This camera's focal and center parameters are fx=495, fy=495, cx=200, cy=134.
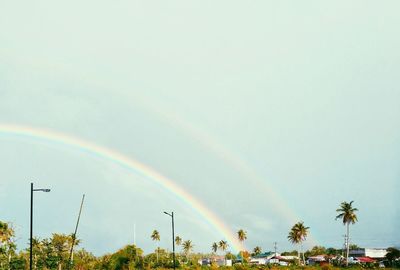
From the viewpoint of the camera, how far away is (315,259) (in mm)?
160250

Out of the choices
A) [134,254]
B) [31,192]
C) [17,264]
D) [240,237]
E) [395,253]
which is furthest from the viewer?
[240,237]

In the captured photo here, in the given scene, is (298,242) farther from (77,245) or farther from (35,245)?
(35,245)

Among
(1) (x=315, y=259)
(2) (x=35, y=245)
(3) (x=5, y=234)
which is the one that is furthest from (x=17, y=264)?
(1) (x=315, y=259)

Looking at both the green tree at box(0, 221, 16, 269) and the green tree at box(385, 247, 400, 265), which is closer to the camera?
the green tree at box(0, 221, 16, 269)

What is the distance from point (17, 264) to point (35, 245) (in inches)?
386

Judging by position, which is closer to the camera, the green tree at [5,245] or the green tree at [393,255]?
the green tree at [5,245]

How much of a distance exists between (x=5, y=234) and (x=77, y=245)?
37683 millimetres

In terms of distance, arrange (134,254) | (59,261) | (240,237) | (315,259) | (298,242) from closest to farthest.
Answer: (134,254) → (59,261) → (298,242) → (315,259) → (240,237)

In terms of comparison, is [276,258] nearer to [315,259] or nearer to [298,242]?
[315,259]

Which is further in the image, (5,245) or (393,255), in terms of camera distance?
(393,255)

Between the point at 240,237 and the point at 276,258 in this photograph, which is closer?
the point at 276,258

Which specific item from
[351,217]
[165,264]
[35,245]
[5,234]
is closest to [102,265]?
[5,234]

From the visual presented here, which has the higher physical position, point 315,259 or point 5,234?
point 5,234

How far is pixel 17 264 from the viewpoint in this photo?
85688 mm
